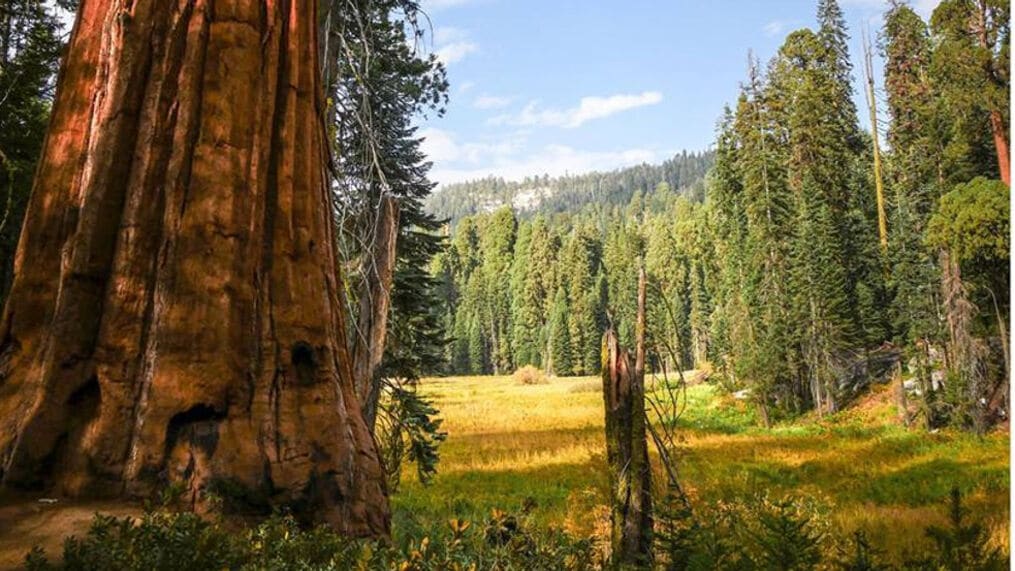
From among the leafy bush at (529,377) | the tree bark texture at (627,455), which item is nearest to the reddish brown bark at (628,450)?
the tree bark texture at (627,455)

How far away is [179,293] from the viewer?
358 centimetres

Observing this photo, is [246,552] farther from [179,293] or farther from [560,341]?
[560,341]

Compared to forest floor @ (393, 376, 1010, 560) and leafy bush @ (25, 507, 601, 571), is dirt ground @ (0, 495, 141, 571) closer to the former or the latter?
leafy bush @ (25, 507, 601, 571)

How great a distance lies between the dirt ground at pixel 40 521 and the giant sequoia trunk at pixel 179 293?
113 mm

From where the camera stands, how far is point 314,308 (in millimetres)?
4070

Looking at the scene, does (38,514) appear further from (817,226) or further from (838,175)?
(838,175)

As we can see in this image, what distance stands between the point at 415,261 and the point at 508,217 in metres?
97.3

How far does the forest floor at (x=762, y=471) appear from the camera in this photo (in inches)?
377

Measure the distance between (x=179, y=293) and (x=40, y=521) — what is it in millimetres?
1170

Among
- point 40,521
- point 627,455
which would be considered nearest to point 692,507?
point 627,455

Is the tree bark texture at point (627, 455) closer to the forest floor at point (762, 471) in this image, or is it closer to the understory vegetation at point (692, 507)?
the understory vegetation at point (692, 507)

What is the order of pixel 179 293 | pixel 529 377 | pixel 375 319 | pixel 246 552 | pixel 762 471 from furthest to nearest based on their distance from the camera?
pixel 529 377
pixel 762 471
pixel 375 319
pixel 179 293
pixel 246 552

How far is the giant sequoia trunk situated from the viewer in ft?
11.3

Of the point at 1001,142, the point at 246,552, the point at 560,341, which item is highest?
the point at 1001,142
